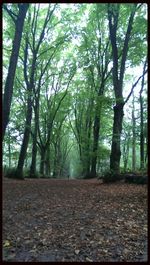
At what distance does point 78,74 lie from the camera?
29.7m

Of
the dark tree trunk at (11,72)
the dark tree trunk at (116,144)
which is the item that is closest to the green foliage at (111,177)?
the dark tree trunk at (116,144)

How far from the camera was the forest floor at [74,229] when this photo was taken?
451cm

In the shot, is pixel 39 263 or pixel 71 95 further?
pixel 71 95

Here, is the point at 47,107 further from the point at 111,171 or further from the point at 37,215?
the point at 37,215

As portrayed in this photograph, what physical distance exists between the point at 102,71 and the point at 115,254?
64.2 ft

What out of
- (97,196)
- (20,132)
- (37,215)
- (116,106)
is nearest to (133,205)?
(97,196)

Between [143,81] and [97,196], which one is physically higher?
[143,81]

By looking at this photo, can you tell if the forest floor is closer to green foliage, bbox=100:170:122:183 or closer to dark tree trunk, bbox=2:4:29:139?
dark tree trunk, bbox=2:4:29:139

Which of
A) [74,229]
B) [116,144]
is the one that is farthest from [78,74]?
[74,229]

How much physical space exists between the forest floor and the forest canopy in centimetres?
266

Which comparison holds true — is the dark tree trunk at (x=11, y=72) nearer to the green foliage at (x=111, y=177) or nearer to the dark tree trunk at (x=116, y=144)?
the dark tree trunk at (x=116, y=144)

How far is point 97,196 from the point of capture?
8.70 m

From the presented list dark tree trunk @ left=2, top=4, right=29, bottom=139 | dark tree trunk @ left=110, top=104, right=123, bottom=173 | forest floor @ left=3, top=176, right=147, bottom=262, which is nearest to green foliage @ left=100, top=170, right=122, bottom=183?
dark tree trunk @ left=110, top=104, right=123, bottom=173

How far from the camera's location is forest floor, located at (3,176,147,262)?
451 centimetres
